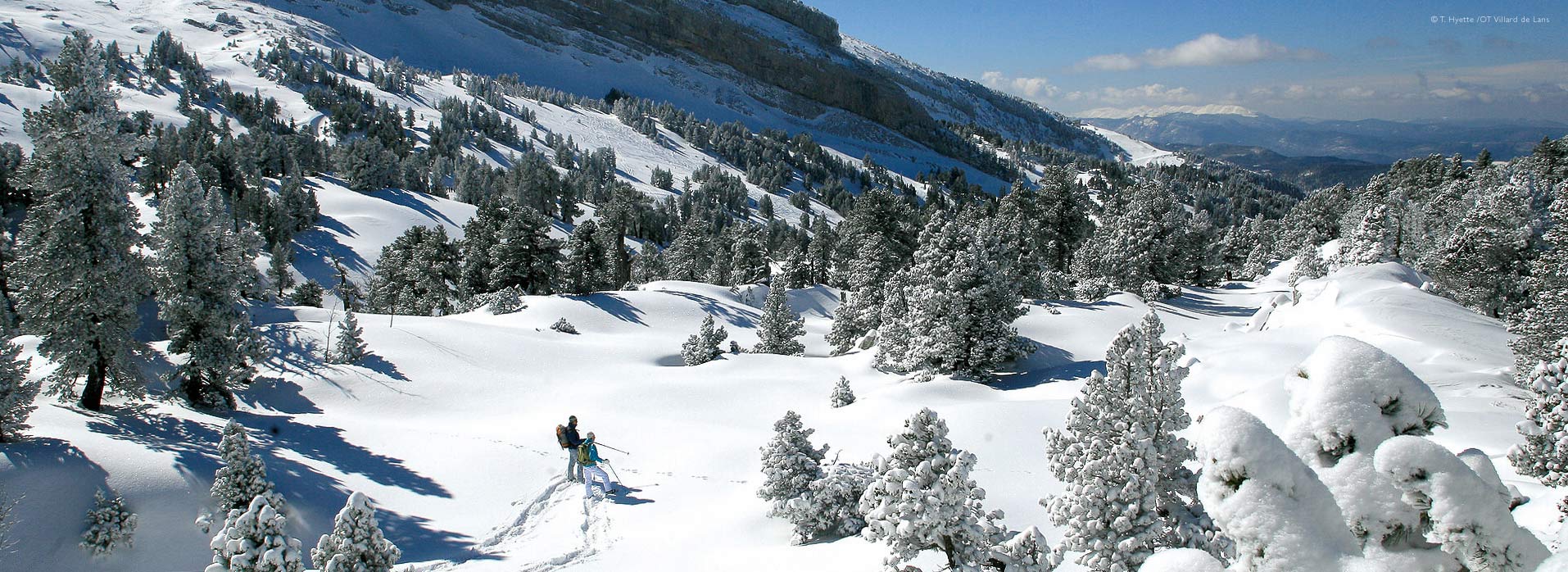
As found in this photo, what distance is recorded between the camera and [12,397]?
14.8 meters

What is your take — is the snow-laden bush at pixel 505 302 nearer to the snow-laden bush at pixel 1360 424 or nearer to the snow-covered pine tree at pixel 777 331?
the snow-covered pine tree at pixel 777 331

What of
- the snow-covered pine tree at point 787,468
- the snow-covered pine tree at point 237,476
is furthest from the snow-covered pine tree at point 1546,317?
the snow-covered pine tree at point 237,476

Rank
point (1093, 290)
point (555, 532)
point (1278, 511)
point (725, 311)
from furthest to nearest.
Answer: point (725, 311), point (1093, 290), point (555, 532), point (1278, 511)

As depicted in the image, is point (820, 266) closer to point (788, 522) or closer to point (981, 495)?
point (788, 522)

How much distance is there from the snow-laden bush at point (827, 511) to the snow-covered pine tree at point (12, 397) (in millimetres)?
16695

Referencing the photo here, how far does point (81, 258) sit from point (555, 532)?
51.9ft

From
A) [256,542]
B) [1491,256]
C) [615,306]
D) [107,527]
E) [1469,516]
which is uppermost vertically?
[1491,256]

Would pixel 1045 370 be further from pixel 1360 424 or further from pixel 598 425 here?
pixel 1360 424

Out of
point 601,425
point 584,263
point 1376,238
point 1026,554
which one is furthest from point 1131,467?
point 1376,238

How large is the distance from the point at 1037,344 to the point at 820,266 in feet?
120

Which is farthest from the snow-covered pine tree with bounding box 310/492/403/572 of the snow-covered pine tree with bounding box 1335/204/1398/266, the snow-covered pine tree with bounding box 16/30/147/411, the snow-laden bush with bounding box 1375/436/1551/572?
the snow-covered pine tree with bounding box 1335/204/1398/266

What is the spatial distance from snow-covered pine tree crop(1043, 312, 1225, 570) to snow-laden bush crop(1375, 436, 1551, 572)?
4112 millimetres

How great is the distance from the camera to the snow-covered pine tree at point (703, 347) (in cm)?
3438

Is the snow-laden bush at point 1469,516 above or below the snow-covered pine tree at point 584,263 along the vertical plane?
above
